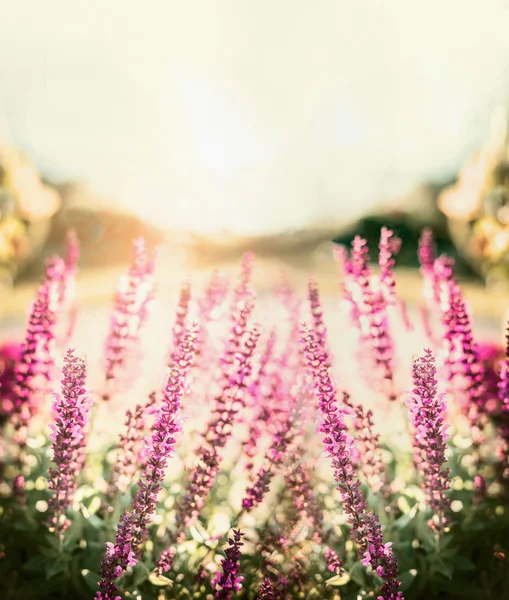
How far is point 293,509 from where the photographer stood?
2162 mm

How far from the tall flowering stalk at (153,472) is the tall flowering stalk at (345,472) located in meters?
0.40

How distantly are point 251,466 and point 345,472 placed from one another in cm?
46

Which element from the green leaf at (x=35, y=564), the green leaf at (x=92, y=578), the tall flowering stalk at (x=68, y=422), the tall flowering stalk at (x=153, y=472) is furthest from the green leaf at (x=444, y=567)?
the green leaf at (x=35, y=564)

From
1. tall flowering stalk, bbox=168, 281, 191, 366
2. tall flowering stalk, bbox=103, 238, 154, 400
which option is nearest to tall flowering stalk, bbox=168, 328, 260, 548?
tall flowering stalk, bbox=168, 281, 191, 366

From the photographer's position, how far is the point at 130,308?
2156mm

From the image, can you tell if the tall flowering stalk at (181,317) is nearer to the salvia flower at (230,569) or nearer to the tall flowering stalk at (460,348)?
the salvia flower at (230,569)

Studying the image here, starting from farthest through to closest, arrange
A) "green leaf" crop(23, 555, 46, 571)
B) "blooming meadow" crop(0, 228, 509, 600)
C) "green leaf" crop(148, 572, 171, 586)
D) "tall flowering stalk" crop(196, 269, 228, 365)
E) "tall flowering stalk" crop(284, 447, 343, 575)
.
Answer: "tall flowering stalk" crop(196, 269, 228, 365) → "green leaf" crop(23, 555, 46, 571) → "tall flowering stalk" crop(284, 447, 343, 575) → "green leaf" crop(148, 572, 171, 586) → "blooming meadow" crop(0, 228, 509, 600)

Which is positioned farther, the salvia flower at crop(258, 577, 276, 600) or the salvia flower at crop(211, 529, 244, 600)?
the salvia flower at crop(258, 577, 276, 600)

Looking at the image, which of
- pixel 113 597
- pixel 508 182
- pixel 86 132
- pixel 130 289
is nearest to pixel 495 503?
pixel 113 597

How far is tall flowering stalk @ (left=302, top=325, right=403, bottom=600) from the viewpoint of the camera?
1.70 metres

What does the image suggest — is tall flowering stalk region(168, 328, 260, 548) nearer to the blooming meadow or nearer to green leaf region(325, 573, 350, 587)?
the blooming meadow

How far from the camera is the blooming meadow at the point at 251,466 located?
1.79m

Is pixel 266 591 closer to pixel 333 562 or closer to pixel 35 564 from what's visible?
pixel 333 562

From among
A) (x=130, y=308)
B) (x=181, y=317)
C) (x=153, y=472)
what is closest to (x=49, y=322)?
(x=130, y=308)
